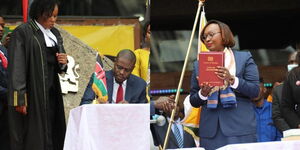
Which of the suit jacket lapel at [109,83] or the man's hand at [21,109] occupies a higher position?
the suit jacket lapel at [109,83]

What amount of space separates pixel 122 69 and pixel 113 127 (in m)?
0.96

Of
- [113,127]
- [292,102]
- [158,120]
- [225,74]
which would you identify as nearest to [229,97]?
[225,74]

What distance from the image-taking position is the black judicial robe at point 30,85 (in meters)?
4.33

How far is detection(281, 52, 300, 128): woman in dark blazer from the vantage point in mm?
4453

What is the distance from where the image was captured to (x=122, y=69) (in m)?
4.62

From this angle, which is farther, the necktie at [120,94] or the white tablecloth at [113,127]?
the necktie at [120,94]

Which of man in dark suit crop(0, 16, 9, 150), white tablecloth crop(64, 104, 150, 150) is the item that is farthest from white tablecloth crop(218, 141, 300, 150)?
man in dark suit crop(0, 16, 9, 150)

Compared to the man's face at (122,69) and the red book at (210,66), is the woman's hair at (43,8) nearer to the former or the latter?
the man's face at (122,69)

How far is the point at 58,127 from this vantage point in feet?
15.4

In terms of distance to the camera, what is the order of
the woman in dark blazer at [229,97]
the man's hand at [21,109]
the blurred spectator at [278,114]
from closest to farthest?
the woman in dark blazer at [229,97] < the man's hand at [21,109] < the blurred spectator at [278,114]

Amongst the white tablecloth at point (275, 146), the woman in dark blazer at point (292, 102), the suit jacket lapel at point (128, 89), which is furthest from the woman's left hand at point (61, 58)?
the white tablecloth at point (275, 146)

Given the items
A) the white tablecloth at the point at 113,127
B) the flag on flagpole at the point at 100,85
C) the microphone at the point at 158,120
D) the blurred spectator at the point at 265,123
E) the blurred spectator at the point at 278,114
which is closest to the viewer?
the white tablecloth at the point at 113,127

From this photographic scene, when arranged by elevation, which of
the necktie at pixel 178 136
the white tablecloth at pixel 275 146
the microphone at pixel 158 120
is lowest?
the necktie at pixel 178 136

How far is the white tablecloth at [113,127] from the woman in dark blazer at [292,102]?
1220mm
